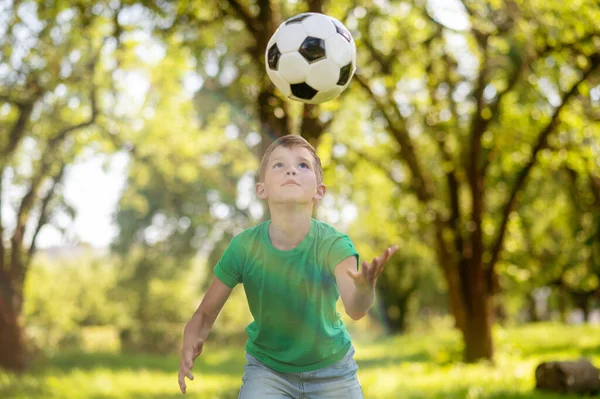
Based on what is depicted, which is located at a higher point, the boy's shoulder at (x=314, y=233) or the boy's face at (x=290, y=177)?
the boy's face at (x=290, y=177)

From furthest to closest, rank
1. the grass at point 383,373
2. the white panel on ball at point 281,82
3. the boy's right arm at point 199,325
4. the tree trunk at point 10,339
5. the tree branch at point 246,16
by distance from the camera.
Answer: the tree trunk at point 10,339 < the grass at point 383,373 < the tree branch at point 246,16 < the white panel on ball at point 281,82 < the boy's right arm at point 199,325

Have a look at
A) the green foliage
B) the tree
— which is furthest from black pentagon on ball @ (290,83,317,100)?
the green foliage

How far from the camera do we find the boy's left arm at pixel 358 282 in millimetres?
2498

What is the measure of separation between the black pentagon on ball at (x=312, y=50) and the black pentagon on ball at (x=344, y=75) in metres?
0.15

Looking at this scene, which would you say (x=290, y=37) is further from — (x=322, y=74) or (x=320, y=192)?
(x=320, y=192)

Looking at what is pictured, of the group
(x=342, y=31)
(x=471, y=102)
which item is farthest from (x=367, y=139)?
(x=342, y=31)

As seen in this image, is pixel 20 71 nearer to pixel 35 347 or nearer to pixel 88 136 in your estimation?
pixel 88 136

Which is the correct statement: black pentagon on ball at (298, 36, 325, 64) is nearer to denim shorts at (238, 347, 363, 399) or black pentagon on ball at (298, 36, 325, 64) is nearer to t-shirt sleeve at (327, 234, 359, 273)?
t-shirt sleeve at (327, 234, 359, 273)

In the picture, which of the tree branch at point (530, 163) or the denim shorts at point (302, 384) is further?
the tree branch at point (530, 163)

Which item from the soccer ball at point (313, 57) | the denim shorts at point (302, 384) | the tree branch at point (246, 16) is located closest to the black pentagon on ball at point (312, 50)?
the soccer ball at point (313, 57)

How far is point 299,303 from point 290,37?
1696mm

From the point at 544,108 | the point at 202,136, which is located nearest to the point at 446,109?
the point at 544,108

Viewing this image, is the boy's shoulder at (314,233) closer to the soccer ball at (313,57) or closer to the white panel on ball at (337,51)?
the soccer ball at (313,57)

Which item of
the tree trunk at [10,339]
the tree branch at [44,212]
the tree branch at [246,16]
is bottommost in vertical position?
the tree trunk at [10,339]
